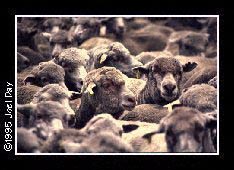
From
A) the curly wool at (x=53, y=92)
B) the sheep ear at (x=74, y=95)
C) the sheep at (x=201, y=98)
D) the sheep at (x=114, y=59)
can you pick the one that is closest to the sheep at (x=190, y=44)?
the sheep at (x=114, y=59)

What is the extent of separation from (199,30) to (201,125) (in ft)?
33.4

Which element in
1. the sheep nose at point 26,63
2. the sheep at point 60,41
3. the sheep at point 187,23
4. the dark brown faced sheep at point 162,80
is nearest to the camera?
the dark brown faced sheep at point 162,80

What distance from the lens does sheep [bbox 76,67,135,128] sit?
1193cm

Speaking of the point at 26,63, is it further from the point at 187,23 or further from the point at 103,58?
the point at 187,23

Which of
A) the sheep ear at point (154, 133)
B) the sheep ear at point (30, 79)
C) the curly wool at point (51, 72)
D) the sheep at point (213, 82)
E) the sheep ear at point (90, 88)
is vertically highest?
the curly wool at point (51, 72)

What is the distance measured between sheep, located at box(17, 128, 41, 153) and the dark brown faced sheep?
8.47 ft

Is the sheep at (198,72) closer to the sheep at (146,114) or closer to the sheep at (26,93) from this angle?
the sheep at (146,114)

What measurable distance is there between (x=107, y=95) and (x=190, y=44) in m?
6.99

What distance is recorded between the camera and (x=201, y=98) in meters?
12.0

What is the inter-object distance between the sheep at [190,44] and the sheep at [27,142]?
8.28m

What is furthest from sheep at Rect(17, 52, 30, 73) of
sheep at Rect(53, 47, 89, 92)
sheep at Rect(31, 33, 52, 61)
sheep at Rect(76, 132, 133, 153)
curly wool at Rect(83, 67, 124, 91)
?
sheep at Rect(76, 132, 133, 153)

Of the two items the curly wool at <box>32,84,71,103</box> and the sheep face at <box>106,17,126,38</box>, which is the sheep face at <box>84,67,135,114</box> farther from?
the sheep face at <box>106,17,126,38</box>

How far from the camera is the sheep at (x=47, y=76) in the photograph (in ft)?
42.9
